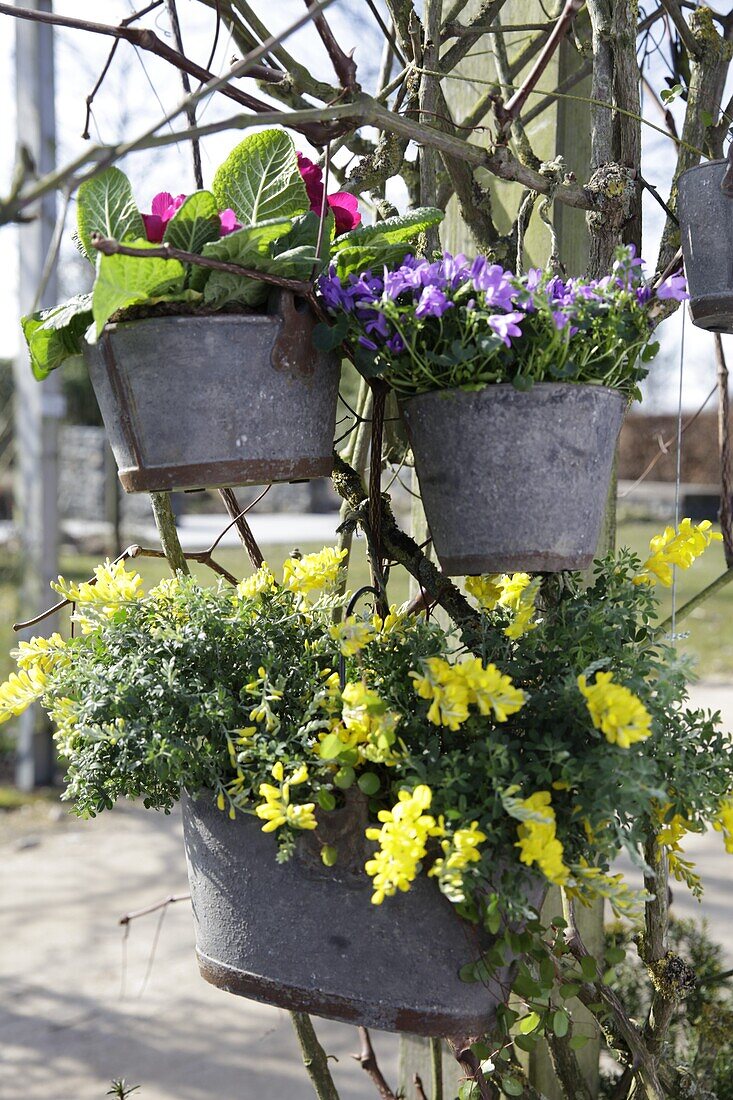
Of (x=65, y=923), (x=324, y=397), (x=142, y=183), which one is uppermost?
(x=142, y=183)

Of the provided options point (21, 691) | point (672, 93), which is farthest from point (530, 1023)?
point (672, 93)

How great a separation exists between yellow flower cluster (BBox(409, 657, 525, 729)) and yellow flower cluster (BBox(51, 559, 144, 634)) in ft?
1.13

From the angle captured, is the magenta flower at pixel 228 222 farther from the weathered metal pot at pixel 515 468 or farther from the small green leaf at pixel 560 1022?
the small green leaf at pixel 560 1022

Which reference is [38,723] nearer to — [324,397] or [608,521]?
[608,521]

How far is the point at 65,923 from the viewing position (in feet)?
9.82

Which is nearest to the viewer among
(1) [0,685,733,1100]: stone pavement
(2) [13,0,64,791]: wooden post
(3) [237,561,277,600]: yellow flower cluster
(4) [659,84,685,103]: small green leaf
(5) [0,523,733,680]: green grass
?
(3) [237,561,277,600]: yellow flower cluster

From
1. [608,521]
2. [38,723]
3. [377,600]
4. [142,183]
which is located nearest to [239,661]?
[377,600]

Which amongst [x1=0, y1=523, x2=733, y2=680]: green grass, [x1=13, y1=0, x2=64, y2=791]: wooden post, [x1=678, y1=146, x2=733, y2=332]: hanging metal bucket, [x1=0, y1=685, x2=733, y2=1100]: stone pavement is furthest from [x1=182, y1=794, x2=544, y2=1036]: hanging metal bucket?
[x1=0, y1=523, x2=733, y2=680]: green grass

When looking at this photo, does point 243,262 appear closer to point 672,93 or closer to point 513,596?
point 513,596

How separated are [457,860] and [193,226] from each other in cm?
53

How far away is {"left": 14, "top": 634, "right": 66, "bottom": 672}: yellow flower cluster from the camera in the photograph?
978 millimetres

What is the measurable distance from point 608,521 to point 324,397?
594 millimetres

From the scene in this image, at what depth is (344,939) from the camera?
0.83 meters

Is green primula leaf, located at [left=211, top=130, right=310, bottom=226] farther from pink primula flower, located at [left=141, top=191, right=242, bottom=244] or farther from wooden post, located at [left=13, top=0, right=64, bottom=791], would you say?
wooden post, located at [left=13, top=0, right=64, bottom=791]
